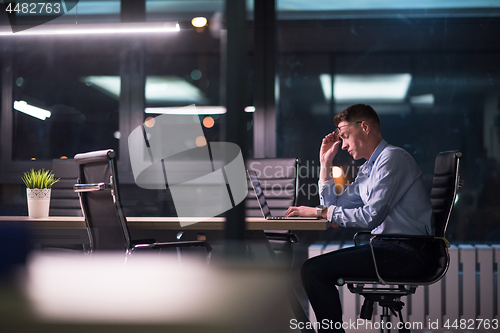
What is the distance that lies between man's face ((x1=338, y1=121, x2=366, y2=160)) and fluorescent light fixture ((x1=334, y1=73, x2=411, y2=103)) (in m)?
1.94

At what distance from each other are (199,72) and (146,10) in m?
0.84

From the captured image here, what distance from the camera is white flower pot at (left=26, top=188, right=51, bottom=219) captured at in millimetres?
2338

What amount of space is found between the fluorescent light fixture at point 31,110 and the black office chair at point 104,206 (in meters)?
2.32

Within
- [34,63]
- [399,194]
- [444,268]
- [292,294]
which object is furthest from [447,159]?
[34,63]

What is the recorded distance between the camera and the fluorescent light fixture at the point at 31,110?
4223 millimetres

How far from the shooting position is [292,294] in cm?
137

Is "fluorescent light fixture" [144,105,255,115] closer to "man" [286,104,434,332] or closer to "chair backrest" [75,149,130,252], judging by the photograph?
"chair backrest" [75,149,130,252]

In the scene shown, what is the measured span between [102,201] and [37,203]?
1.51 feet

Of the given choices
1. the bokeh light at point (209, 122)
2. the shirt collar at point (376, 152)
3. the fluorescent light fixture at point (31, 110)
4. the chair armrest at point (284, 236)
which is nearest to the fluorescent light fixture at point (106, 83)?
the fluorescent light fixture at point (31, 110)

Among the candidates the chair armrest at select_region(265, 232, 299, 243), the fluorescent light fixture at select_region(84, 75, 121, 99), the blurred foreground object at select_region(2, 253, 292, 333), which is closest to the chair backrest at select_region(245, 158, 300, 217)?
the chair armrest at select_region(265, 232, 299, 243)

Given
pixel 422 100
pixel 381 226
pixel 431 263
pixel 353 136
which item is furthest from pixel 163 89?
pixel 431 263

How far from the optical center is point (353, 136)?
1.96 meters

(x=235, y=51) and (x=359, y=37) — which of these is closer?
(x=235, y=51)

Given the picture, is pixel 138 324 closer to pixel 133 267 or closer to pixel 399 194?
pixel 133 267
